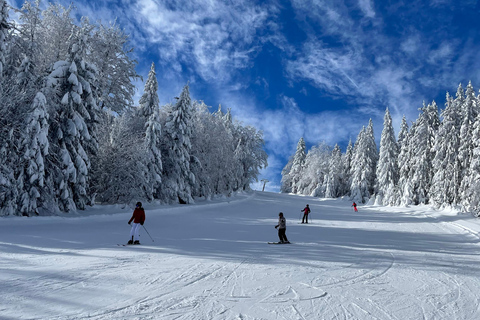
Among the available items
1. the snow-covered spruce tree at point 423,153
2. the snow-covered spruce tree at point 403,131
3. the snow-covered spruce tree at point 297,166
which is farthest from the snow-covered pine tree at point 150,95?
the snow-covered spruce tree at point 297,166

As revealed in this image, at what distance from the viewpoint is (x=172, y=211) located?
23.9 metres

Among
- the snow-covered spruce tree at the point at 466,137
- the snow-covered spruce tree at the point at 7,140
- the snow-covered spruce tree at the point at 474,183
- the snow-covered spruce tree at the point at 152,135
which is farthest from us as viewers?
the snow-covered spruce tree at the point at 466,137

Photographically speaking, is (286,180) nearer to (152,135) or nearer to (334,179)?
(334,179)

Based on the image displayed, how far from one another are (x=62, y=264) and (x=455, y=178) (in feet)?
126

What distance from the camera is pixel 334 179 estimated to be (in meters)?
67.2

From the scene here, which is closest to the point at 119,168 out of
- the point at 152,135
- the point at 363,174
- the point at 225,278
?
the point at 152,135

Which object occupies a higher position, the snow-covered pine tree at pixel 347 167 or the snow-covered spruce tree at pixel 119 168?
the snow-covered pine tree at pixel 347 167

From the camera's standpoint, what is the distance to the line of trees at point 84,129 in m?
15.4

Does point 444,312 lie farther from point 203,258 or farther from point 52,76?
point 52,76

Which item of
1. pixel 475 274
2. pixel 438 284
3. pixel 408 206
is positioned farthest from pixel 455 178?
pixel 438 284

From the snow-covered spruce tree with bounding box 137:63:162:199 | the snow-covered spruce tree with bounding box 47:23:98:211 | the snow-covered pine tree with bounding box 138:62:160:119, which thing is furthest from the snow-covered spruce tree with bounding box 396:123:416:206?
the snow-covered spruce tree with bounding box 47:23:98:211

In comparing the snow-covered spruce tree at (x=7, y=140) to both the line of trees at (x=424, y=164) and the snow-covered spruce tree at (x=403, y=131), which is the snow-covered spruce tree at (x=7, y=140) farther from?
the snow-covered spruce tree at (x=403, y=131)

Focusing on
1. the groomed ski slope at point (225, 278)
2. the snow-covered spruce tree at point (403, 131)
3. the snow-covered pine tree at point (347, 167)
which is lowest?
the groomed ski slope at point (225, 278)

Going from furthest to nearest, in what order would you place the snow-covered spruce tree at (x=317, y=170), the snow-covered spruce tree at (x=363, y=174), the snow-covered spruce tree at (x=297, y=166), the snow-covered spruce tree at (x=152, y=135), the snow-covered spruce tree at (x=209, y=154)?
1. the snow-covered spruce tree at (x=297, y=166)
2. the snow-covered spruce tree at (x=317, y=170)
3. the snow-covered spruce tree at (x=363, y=174)
4. the snow-covered spruce tree at (x=209, y=154)
5. the snow-covered spruce tree at (x=152, y=135)
